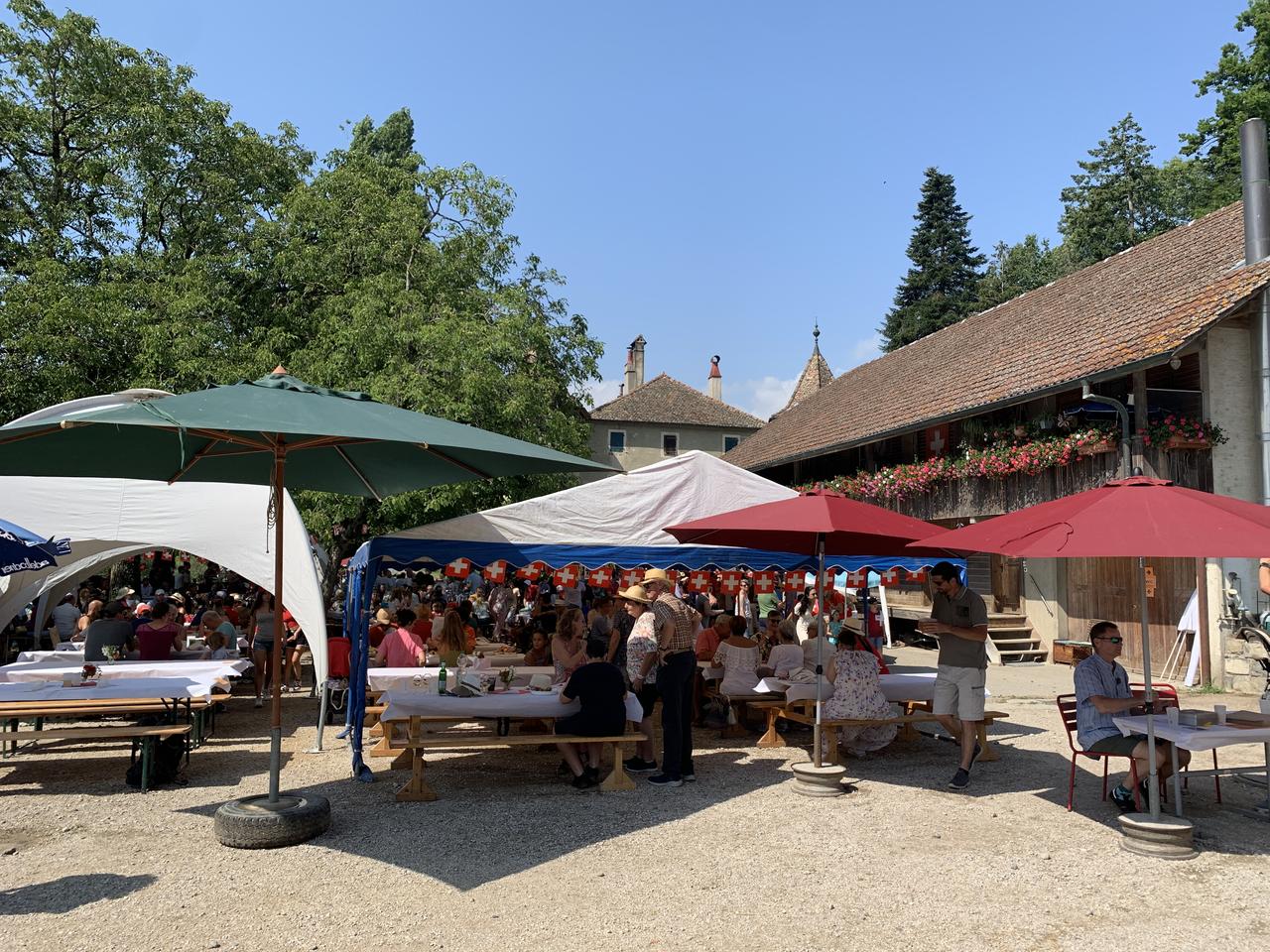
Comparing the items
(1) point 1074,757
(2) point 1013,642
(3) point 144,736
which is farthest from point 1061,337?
(3) point 144,736

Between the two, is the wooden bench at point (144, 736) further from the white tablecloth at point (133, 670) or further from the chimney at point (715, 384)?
the chimney at point (715, 384)

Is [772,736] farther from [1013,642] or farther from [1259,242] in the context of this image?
[1259,242]

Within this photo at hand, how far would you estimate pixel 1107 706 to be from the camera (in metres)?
6.60

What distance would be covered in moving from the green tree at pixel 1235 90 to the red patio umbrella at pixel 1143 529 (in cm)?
2593

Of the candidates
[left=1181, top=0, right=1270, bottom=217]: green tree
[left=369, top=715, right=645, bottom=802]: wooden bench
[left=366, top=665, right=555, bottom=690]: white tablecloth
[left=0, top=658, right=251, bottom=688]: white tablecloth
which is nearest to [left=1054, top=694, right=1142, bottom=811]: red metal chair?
[left=369, top=715, right=645, bottom=802]: wooden bench

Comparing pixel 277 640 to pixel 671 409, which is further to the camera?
pixel 671 409

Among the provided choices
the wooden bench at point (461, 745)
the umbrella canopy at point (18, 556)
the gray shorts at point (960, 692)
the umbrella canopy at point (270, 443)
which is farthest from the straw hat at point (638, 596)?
the umbrella canopy at point (18, 556)

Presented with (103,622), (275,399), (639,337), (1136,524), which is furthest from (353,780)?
(639,337)

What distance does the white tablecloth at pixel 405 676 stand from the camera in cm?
895

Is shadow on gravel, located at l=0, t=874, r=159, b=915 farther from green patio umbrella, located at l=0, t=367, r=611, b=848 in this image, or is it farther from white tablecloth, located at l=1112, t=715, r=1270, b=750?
white tablecloth, located at l=1112, t=715, r=1270, b=750

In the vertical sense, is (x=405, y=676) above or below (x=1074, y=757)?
above

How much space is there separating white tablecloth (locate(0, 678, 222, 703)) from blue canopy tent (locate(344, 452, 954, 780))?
1.43 meters

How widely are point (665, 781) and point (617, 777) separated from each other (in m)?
0.44

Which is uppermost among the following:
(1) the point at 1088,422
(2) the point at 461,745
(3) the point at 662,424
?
(3) the point at 662,424
